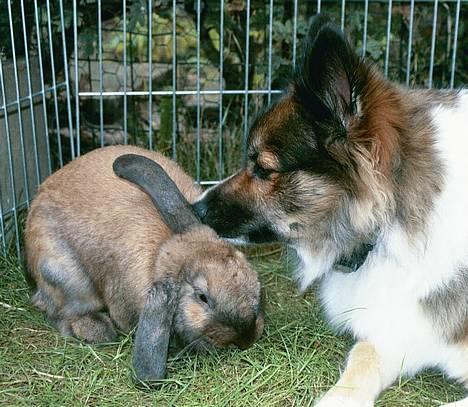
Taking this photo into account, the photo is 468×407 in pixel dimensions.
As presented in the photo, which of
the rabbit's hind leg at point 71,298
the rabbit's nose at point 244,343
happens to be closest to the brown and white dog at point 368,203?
the rabbit's nose at point 244,343

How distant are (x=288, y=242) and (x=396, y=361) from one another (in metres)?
0.57

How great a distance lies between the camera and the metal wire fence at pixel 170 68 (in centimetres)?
386

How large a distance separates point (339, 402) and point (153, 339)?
662 millimetres

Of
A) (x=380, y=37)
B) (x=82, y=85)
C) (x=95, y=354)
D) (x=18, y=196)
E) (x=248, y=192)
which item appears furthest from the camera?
(x=82, y=85)

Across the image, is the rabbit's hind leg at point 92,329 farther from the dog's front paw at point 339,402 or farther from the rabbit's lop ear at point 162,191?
the dog's front paw at point 339,402

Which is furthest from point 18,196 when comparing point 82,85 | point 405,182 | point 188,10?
point 405,182

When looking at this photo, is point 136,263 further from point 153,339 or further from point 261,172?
point 261,172

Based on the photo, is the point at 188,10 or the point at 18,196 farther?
the point at 188,10

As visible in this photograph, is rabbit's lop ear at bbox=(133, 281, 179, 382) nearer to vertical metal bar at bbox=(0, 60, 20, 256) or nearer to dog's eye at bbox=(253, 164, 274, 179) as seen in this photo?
dog's eye at bbox=(253, 164, 274, 179)

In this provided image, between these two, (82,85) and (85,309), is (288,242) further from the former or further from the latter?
(82,85)

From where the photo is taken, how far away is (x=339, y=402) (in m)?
2.56

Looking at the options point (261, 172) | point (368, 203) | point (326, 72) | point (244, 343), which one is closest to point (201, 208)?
point (261, 172)

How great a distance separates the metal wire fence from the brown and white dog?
132cm

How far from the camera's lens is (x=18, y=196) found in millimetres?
3875
